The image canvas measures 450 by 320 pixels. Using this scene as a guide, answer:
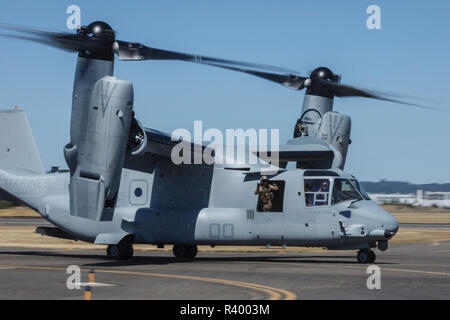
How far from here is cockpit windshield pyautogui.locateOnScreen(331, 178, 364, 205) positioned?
21.3 metres

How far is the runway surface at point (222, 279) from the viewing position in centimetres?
1338

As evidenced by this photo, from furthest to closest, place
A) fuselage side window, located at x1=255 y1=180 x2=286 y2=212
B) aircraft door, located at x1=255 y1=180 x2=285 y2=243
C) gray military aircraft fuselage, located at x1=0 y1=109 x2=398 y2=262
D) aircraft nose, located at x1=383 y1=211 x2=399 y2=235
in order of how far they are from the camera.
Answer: fuselage side window, located at x1=255 y1=180 x2=286 y2=212
aircraft door, located at x1=255 y1=180 x2=285 y2=243
gray military aircraft fuselage, located at x1=0 y1=109 x2=398 y2=262
aircraft nose, located at x1=383 y1=211 x2=399 y2=235

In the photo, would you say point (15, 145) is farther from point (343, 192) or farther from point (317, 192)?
point (343, 192)

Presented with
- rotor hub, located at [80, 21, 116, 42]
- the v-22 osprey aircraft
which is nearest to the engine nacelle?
the v-22 osprey aircraft

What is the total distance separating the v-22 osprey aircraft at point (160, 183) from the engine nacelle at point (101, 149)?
29 mm

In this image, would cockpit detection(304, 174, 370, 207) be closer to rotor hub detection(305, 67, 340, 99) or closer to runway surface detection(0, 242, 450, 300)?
runway surface detection(0, 242, 450, 300)

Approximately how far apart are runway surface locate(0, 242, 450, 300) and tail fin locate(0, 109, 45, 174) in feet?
11.7

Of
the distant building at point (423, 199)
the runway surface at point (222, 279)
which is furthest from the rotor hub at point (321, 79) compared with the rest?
the distant building at point (423, 199)

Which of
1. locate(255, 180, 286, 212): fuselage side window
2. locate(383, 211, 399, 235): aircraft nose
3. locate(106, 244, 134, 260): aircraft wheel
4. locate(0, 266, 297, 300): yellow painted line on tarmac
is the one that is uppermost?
locate(255, 180, 286, 212): fuselage side window

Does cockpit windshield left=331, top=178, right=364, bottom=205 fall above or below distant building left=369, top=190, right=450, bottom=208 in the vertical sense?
Result: below

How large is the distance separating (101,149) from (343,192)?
7.70 metres

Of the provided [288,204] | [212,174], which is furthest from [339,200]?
[212,174]

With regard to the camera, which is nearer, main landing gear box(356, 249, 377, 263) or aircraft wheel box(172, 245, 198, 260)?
main landing gear box(356, 249, 377, 263)
